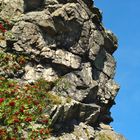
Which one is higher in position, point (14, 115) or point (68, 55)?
point (68, 55)

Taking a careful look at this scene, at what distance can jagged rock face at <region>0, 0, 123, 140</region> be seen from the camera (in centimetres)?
4153

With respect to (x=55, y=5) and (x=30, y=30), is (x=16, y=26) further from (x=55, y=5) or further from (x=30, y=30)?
(x=55, y=5)

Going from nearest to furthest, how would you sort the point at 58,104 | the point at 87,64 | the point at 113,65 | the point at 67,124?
the point at 58,104, the point at 67,124, the point at 87,64, the point at 113,65

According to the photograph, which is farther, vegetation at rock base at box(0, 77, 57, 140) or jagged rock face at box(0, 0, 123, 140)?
jagged rock face at box(0, 0, 123, 140)

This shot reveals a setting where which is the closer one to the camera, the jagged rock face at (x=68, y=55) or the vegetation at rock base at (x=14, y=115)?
the vegetation at rock base at (x=14, y=115)

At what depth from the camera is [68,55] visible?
145 ft

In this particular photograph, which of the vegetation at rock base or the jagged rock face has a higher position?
the jagged rock face

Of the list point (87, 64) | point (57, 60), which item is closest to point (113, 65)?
point (87, 64)

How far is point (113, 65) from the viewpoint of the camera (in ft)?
170

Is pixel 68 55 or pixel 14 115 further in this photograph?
pixel 68 55

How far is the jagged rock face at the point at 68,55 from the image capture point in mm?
41531

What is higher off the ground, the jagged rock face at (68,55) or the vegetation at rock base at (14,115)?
the jagged rock face at (68,55)

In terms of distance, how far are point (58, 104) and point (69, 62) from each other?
7.59 metres

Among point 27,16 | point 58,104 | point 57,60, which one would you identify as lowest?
point 58,104
